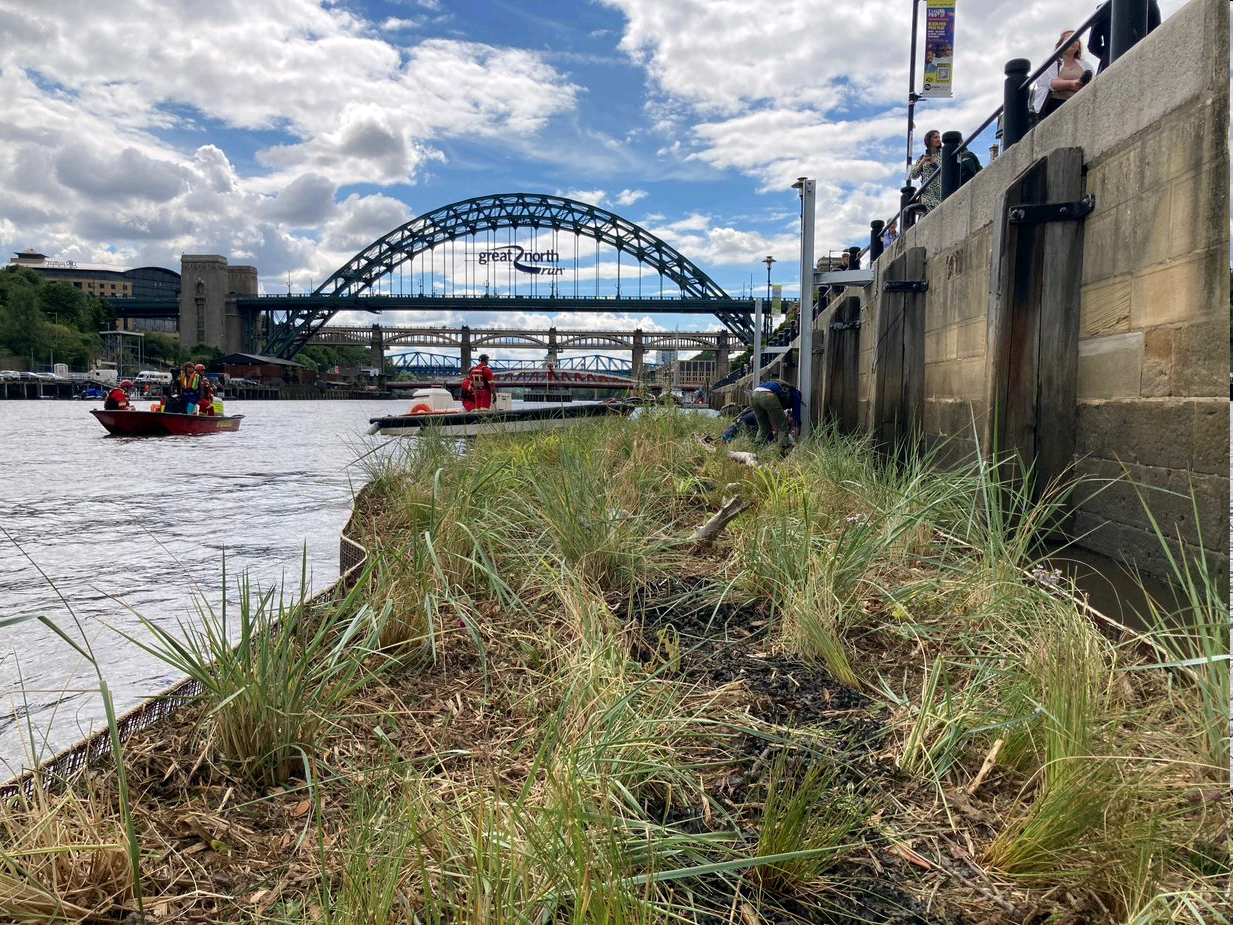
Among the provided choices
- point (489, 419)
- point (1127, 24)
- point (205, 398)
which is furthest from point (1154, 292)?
point (205, 398)

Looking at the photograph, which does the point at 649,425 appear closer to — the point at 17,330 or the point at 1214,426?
the point at 1214,426

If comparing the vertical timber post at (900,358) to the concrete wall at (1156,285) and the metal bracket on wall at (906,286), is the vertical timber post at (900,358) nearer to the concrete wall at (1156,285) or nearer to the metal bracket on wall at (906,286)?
the metal bracket on wall at (906,286)

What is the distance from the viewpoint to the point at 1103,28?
5.17m

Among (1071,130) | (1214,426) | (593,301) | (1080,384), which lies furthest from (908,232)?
(593,301)

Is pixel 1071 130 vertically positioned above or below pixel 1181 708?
above

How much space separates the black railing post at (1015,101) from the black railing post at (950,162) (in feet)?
6.29

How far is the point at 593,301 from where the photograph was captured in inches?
4151

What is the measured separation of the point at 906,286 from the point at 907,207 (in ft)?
7.09

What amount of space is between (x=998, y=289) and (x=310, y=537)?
5.50 metres

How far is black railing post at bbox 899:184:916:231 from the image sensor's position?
10684mm

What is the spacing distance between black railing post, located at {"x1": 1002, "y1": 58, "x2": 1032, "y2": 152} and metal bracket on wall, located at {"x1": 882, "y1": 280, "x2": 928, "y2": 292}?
2412 mm

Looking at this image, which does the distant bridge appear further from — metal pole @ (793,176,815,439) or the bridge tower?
metal pole @ (793,176,815,439)

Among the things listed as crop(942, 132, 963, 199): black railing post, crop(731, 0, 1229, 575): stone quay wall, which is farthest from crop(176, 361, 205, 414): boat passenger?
crop(731, 0, 1229, 575): stone quay wall

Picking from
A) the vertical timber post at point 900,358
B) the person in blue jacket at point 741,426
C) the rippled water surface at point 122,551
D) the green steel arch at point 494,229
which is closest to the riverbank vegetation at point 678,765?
the rippled water surface at point 122,551
